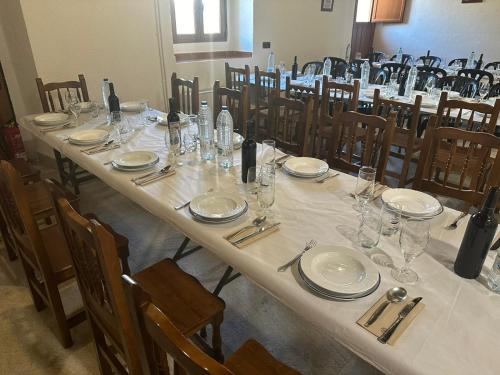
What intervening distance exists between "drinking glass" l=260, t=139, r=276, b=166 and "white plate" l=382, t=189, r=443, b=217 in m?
0.57

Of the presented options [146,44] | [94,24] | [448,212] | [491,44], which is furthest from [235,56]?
[491,44]

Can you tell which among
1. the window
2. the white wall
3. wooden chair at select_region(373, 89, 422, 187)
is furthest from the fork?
the white wall

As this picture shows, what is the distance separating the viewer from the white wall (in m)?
6.01

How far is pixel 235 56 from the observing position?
15.2 ft

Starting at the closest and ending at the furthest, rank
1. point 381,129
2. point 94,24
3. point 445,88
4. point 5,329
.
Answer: point 5,329 → point 381,129 → point 94,24 → point 445,88

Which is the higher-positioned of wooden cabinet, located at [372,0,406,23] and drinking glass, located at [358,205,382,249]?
wooden cabinet, located at [372,0,406,23]

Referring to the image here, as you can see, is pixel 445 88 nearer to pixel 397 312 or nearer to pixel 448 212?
pixel 448 212

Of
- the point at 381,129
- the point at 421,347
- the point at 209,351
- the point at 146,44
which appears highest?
the point at 146,44

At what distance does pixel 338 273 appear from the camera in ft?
3.29

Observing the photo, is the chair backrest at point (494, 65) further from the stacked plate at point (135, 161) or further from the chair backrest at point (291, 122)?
the stacked plate at point (135, 161)

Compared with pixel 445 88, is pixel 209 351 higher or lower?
lower

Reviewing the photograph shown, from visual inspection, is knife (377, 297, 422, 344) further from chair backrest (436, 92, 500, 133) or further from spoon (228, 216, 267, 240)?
chair backrest (436, 92, 500, 133)

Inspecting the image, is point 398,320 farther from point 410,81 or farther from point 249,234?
point 410,81

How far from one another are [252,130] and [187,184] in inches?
14.7
